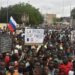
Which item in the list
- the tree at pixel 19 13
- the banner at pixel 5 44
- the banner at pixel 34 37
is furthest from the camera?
the tree at pixel 19 13

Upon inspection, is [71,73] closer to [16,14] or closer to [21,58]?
[21,58]

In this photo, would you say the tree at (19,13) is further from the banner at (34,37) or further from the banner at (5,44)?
the banner at (5,44)

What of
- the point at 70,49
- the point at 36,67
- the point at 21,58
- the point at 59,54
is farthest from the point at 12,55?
the point at 70,49

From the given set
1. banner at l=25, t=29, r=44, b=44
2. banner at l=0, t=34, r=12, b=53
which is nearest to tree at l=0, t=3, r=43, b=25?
banner at l=25, t=29, r=44, b=44

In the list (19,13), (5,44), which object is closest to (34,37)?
(5,44)

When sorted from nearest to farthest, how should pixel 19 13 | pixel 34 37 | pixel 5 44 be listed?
pixel 5 44 → pixel 34 37 → pixel 19 13

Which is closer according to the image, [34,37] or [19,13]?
[34,37]

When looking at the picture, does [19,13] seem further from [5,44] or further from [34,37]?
[5,44]

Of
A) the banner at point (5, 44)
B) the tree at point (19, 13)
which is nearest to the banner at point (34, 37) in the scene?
the banner at point (5, 44)

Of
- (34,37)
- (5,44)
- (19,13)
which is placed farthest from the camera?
(19,13)

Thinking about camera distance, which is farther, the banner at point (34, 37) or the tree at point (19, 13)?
the tree at point (19, 13)

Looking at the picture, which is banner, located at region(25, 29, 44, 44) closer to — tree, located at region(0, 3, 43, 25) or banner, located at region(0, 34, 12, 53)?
banner, located at region(0, 34, 12, 53)

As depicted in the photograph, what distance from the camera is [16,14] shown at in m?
86.5

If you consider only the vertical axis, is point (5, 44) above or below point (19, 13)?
below
